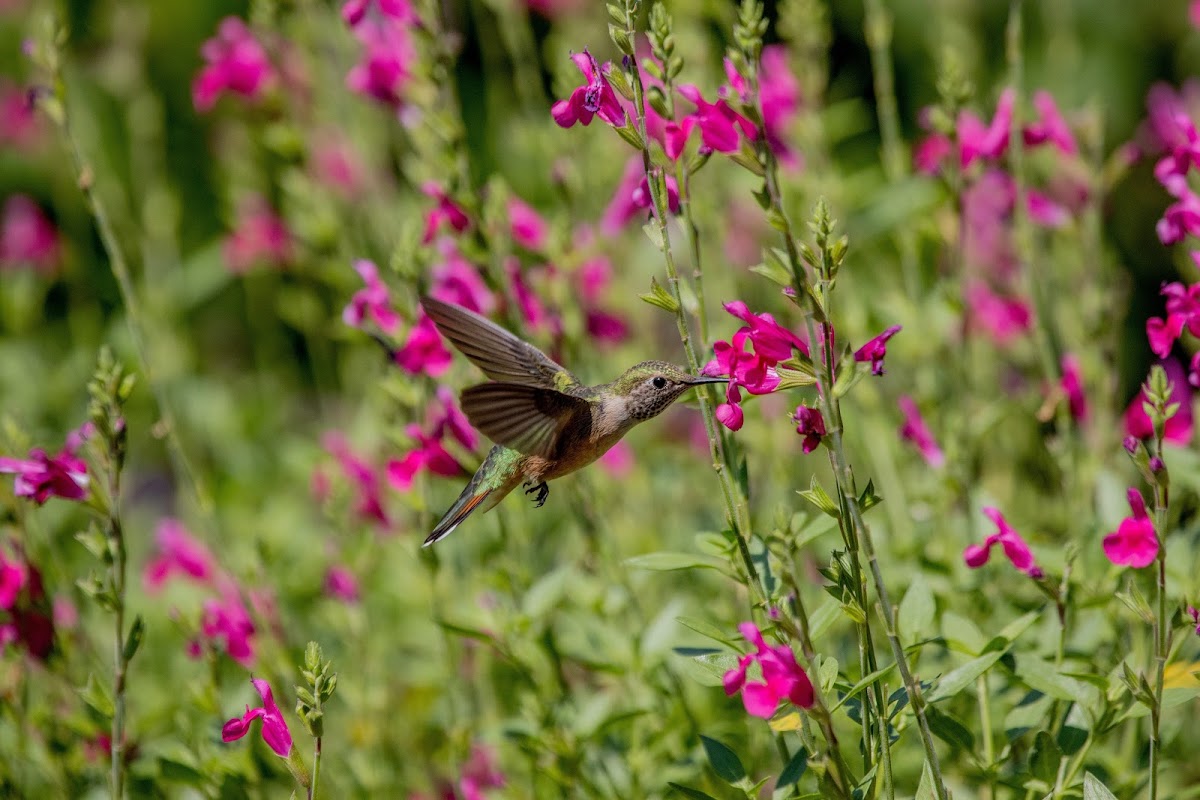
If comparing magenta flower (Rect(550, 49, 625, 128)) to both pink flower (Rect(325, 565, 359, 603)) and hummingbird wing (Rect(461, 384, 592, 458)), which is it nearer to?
Result: hummingbird wing (Rect(461, 384, 592, 458))

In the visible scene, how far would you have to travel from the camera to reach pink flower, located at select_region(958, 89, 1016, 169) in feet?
7.54

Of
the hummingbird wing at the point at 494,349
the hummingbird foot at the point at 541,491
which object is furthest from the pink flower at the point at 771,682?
the hummingbird foot at the point at 541,491

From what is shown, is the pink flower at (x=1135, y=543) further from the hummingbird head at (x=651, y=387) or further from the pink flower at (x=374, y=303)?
the pink flower at (x=374, y=303)

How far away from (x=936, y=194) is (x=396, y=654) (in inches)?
→ 74.8

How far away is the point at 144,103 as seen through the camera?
12.7ft

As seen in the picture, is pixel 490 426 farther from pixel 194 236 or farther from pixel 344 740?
pixel 194 236

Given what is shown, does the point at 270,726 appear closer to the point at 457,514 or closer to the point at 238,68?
the point at 457,514

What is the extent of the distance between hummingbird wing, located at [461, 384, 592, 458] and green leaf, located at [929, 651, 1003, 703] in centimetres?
64

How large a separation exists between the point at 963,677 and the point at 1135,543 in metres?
0.30

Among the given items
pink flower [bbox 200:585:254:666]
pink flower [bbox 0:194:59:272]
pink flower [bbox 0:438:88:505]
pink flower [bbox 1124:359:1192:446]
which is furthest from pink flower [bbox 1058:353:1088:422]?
pink flower [bbox 0:194:59:272]

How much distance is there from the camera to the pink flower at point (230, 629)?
7.65 feet

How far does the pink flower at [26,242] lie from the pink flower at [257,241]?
991mm

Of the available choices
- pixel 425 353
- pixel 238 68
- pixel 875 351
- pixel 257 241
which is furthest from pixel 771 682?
pixel 257 241

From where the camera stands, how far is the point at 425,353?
7.25 ft
